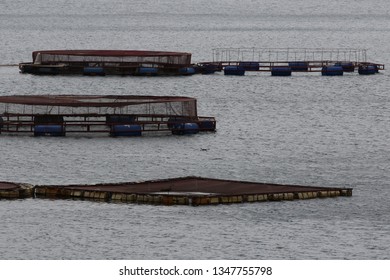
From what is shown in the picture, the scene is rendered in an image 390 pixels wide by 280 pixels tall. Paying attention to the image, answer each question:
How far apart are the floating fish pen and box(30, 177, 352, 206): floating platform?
3340 centimetres

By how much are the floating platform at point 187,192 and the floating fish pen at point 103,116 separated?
3340 cm

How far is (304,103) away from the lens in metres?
176

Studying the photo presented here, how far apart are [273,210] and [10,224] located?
18.4 meters

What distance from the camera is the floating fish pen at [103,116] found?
134375 millimetres

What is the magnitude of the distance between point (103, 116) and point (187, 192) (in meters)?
42.9

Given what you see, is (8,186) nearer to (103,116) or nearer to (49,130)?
(49,130)

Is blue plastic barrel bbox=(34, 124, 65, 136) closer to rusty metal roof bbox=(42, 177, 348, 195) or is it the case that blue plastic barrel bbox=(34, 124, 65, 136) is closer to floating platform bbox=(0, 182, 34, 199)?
rusty metal roof bbox=(42, 177, 348, 195)

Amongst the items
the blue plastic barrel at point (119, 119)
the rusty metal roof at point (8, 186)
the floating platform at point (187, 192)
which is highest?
the blue plastic barrel at point (119, 119)

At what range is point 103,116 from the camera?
13875 centimetres

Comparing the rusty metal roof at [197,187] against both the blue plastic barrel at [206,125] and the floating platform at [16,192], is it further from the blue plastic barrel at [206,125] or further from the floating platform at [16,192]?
the blue plastic barrel at [206,125]

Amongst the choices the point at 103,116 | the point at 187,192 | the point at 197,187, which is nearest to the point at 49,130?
the point at 103,116

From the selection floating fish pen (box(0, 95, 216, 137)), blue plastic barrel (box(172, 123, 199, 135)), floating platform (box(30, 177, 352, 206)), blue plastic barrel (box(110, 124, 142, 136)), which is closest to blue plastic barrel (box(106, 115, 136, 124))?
floating fish pen (box(0, 95, 216, 137))

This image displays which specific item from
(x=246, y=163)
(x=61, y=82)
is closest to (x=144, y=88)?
(x=61, y=82)

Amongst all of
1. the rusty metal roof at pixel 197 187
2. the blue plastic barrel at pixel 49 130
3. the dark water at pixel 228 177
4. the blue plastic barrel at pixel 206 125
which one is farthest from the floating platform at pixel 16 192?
the blue plastic barrel at pixel 206 125
